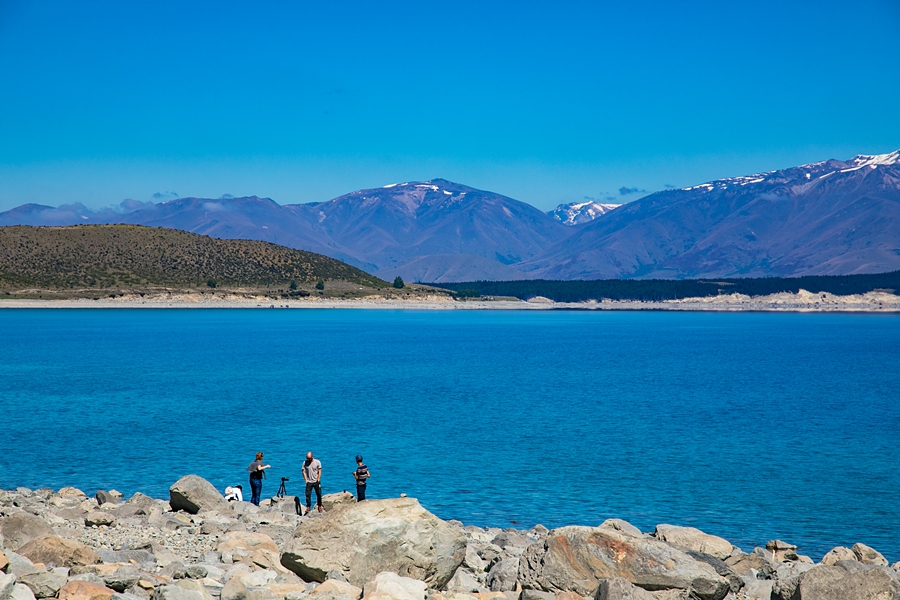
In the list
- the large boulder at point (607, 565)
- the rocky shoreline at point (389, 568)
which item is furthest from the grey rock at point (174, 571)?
the large boulder at point (607, 565)

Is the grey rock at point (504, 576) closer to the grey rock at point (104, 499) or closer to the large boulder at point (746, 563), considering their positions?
the large boulder at point (746, 563)

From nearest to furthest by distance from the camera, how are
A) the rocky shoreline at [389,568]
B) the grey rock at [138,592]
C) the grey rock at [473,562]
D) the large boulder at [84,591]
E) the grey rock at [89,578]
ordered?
the large boulder at [84,591], the rocky shoreline at [389,568], the grey rock at [138,592], the grey rock at [89,578], the grey rock at [473,562]

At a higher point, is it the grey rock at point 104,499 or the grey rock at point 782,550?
the grey rock at point 104,499

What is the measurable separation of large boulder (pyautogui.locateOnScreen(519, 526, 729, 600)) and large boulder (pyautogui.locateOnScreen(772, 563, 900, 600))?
44.2 inches

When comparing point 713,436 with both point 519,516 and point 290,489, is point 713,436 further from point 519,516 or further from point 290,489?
point 290,489

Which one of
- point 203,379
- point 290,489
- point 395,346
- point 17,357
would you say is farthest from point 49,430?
point 395,346

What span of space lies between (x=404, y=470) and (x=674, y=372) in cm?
4073

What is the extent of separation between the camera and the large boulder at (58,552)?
12.9 m

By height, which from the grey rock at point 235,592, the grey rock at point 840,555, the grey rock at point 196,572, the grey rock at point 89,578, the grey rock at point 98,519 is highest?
the grey rock at point 235,592

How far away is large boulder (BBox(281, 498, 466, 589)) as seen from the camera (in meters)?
12.6

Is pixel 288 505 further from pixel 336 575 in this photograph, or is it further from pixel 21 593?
pixel 21 593

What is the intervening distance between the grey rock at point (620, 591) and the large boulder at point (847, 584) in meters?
2.35

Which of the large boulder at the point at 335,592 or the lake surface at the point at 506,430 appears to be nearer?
the large boulder at the point at 335,592

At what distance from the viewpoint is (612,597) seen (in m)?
11.1
